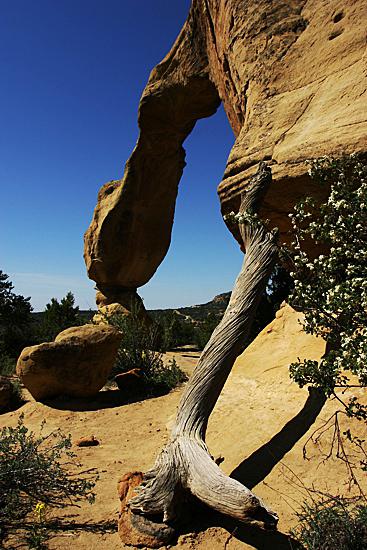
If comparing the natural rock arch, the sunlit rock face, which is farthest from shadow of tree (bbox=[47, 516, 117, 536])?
the sunlit rock face

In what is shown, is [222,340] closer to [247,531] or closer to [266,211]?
[247,531]

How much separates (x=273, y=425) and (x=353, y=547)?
175 centimetres

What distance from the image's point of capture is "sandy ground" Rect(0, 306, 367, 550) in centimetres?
236

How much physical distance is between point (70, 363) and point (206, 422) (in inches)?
146

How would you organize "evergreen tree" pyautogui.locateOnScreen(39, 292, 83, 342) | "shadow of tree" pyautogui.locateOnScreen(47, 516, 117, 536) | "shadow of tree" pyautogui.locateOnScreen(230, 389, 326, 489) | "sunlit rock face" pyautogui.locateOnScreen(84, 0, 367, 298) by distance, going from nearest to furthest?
"shadow of tree" pyautogui.locateOnScreen(47, 516, 117, 536) < "shadow of tree" pyautogui.locateOnScreen(230, 389, 326, 489) < "sunlit rock face" pyautogui.locateOnScreen(84, 0, 367, 298) < "evergreen tree" pyautogui.locateOnScreen(39, 292, 83, 342)

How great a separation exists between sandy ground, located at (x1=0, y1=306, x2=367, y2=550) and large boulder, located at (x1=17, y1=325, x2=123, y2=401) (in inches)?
10.1

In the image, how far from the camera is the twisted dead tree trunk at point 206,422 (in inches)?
86.6

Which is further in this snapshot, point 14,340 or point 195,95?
point 14,340

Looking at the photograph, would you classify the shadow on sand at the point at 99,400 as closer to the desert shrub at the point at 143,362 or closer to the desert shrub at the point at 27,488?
the desert shrub at the point at 143,362

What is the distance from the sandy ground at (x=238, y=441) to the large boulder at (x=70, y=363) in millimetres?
258

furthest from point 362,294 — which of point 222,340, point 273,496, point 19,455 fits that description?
point 19,455

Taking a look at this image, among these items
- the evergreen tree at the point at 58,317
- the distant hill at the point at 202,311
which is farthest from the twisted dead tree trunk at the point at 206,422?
the distant hill at the point at 202,311

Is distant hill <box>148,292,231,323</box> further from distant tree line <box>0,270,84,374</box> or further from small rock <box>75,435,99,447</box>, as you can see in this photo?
small rock <box>75,435,99,447</box>

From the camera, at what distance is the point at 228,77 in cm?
588
